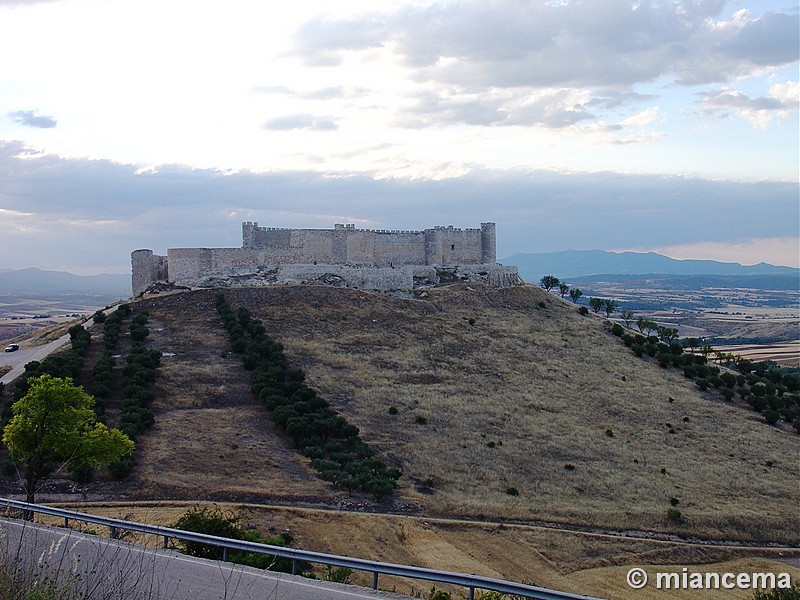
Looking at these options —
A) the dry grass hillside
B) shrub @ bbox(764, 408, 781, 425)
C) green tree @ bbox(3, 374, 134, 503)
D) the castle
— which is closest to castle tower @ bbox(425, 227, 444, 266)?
the castle

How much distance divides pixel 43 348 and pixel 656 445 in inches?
1143

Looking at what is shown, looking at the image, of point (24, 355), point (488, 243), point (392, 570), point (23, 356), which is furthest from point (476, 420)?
point (392, 570)

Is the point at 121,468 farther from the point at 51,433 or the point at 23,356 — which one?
the point at 23,356

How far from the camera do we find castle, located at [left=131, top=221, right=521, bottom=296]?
46750mm

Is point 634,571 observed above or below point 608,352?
below

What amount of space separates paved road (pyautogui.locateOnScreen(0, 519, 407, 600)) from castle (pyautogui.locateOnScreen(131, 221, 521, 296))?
37444 millimetres

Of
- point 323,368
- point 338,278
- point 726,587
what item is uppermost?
point 338,278

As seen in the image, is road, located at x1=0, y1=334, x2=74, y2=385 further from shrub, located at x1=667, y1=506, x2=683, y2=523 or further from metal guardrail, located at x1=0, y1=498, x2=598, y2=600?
shrub, located at x1=667, y1=506, x2=683, y2=523

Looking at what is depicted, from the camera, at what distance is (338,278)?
4875 cm

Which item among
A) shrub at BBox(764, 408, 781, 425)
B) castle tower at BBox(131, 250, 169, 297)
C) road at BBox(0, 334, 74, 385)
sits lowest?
shrub at BBox(764, 408, 781, 425)

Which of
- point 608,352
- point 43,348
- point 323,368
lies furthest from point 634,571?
point 43,348

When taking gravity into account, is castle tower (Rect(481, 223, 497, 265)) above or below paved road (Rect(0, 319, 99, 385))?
above

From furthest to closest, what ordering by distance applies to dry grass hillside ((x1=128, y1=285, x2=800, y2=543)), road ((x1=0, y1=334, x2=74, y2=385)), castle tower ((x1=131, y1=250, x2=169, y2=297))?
1. castle tower ((x1=131, y1=250, x2=169, y2=297))
2. road ((x1=0, y1=334, x2=74, y2=385))
3. dry grass hillside ((x1=128, y1=285, x2=800, y2=543))

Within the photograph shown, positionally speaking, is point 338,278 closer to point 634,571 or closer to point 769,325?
point 634,571
